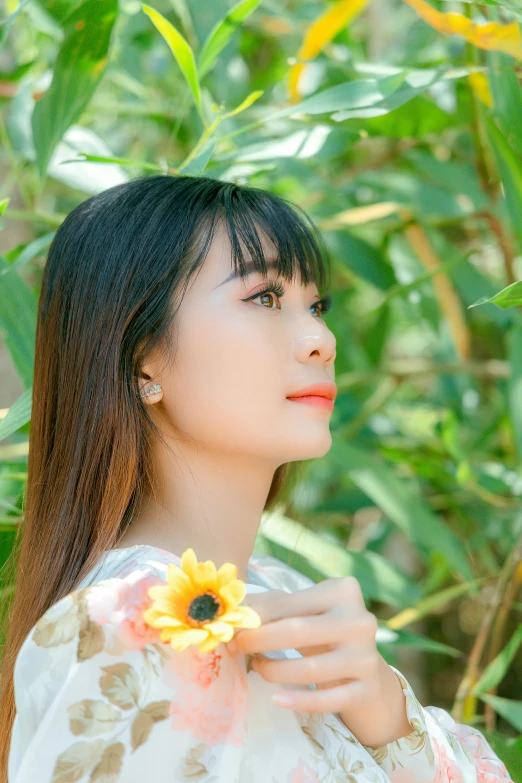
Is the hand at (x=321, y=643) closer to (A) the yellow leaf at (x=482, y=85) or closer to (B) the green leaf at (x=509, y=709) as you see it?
(B) the green leaf at (x=509, y=709)

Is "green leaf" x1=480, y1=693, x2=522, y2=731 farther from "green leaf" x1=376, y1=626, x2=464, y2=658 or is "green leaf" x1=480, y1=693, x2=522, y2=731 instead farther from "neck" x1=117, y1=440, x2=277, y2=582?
"neck" x1=117, y1=440, x2=277, y2=582

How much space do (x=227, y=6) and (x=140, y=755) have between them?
1.02m

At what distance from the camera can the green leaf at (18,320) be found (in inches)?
37.2

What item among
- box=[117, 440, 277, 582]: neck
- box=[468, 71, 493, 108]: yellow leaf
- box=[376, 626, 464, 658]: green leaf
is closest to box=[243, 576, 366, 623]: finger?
box=[117, 440, 277, 582]: neck

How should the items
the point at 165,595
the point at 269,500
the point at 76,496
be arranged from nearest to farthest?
the point at 165,595 → the point at 76,496 → the point at 269,500

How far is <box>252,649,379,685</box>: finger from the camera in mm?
580

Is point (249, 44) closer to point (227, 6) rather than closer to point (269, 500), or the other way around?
point (227, 6)

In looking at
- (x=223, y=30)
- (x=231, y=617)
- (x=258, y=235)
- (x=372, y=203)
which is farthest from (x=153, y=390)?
(x=372, y=203)

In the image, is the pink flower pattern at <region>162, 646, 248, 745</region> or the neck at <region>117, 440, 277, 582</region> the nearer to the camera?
the pink flower pattern at <region>162, 646, 248, 745</region>

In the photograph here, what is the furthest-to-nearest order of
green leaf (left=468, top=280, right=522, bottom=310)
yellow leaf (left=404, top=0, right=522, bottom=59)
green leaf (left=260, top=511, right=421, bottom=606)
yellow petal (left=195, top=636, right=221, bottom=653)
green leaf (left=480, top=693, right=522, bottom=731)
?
green leaf (left=260, top=511, right=421, bottom=606), green leaf (left=480, top=693, right=522, bottom=731), yellow leaf (left=404, top=0, right=522, bottom=59), green leaf (left=468, top=280, right=522, bottom=310), yellow petal (left=195, top=636, right=221, bottom=653)

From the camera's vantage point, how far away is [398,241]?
142 cm

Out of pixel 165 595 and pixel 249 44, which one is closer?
pixel 165 595

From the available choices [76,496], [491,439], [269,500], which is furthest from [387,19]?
[76,496]

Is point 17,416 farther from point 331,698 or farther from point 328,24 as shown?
point 328,24
